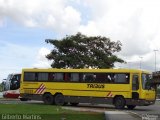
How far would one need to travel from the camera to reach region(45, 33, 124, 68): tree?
207ft

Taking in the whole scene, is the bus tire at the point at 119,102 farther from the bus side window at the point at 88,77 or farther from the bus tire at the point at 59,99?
the bus tire at the point at 59,99

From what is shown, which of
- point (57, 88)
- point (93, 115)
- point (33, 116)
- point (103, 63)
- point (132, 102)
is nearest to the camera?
point (33, 116)

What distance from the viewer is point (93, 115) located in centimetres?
2425

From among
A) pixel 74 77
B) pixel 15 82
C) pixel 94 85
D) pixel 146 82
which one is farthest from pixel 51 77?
pixel 15 82

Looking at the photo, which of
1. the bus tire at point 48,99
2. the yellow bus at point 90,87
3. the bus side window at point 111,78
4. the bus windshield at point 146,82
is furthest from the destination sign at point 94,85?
the bus tire at point 48,99

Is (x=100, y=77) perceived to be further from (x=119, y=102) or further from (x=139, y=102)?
(x=139, y=102)

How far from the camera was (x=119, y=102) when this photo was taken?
34125mm

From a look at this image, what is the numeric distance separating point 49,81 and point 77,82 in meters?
2.43

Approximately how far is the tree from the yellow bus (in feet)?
83.1

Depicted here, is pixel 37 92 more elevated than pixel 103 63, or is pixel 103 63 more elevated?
pixel 103 63

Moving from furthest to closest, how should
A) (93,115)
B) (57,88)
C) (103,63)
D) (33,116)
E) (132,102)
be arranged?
(103,63), (57,88), (132,102), (93,115), (33,116)

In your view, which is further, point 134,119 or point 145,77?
point 145,77

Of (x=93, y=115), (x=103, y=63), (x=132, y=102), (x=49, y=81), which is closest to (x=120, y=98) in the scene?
(x=132, y=102)

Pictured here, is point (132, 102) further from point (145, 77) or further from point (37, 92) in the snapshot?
point (37, 92)
